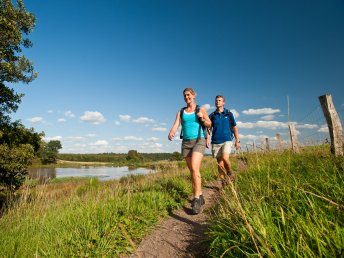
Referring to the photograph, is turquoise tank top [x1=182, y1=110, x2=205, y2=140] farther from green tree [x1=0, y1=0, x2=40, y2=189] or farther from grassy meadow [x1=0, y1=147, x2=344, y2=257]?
green tree [x1=0, y1=0, x2=40, y2=189]

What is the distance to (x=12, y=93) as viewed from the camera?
46.1ft

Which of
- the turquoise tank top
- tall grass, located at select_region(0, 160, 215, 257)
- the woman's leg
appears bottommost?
tall grass, located at select_region(0, 160, 215, 257)

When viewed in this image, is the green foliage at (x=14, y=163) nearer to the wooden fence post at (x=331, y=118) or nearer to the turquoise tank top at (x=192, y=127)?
the turquoise tank top at (x=192, y=127)

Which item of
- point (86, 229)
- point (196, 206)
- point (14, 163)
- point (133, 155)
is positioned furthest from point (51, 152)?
point (86, 229)

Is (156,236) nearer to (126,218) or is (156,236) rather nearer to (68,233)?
(126,218)

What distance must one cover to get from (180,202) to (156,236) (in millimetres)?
2038

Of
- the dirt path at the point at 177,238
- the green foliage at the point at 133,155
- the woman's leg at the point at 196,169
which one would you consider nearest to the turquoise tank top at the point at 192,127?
the woman's leg at the point at 196,169

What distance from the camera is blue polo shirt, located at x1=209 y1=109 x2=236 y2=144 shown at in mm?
7305

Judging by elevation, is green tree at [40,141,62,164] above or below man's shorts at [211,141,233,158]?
above

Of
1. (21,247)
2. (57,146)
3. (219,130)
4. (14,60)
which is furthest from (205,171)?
(57,146)

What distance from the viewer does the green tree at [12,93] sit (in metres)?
12.8

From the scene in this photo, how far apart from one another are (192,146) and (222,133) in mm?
1751

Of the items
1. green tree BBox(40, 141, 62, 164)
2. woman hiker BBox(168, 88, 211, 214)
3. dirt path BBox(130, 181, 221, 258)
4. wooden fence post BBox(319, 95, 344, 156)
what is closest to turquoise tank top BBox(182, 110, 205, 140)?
woman hiker BBox(168, 88, 211, 214)

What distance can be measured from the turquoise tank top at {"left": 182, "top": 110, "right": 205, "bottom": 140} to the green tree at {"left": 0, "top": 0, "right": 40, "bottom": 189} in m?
10.4
